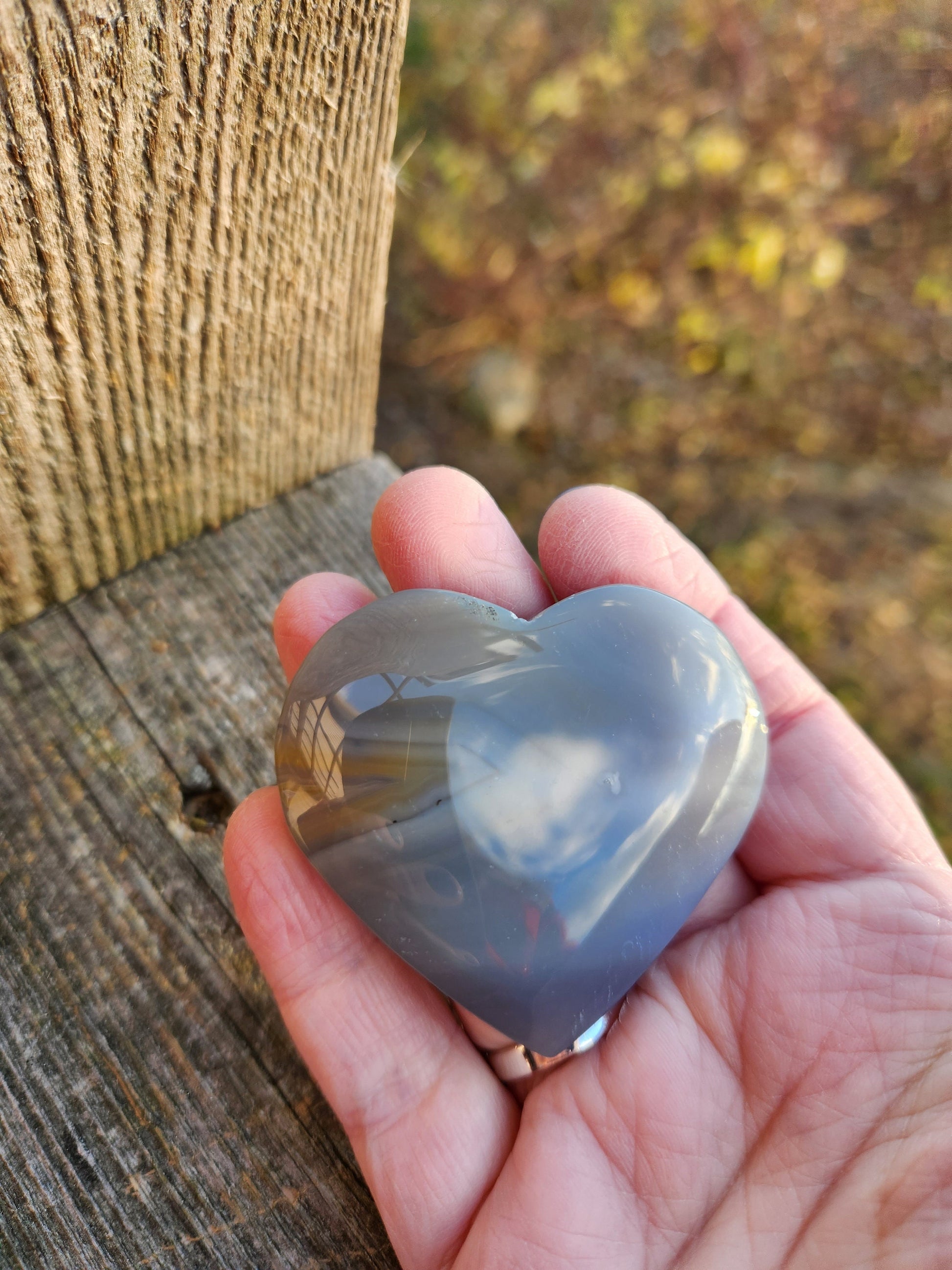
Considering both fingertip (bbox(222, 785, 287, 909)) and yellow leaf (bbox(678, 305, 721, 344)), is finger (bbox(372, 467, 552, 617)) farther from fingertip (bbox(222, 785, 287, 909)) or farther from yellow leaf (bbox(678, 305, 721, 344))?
yellow leaf (bbox(678, 305, 721, 344))

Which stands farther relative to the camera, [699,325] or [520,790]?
[699,325]

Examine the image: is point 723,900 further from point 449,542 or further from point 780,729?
point 449,542

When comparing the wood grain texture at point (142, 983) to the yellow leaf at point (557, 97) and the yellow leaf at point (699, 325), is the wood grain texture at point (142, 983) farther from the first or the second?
the yellow leaf at point (557, 97)

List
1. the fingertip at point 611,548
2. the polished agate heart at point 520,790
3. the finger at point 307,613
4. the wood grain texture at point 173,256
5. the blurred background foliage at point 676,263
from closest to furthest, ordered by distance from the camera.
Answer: the wood grain texture at point 173,256 < the polished agate heart at point 520,790 < the finger at point 307,613 < the fingertip at point 611,548 < the blurred background foliage at point 676,263

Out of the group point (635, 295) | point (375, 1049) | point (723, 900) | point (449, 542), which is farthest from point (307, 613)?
point (635, 295)

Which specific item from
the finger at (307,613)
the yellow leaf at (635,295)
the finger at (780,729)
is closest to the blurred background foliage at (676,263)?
the yellow leaf at (635,295)

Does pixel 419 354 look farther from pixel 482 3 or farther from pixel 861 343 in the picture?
pixel 861 343
